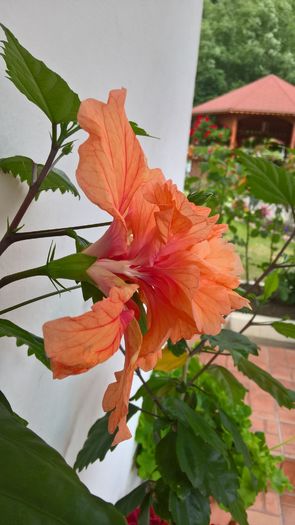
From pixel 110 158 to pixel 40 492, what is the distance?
182 millimetres

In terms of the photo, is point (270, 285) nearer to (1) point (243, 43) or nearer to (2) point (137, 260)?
(2) point (137, 260)

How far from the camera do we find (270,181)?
3.25 ft

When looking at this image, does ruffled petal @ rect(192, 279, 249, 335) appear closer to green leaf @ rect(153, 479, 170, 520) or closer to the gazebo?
green leaf @ rect(153, 479, 170, 520)

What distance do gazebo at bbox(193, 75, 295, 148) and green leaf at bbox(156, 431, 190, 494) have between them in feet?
30.3

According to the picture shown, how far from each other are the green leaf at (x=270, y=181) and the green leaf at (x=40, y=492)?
0.83 m

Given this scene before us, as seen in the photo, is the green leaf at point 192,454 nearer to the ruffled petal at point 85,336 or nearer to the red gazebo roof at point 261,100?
the ruffled petal at point 85,336

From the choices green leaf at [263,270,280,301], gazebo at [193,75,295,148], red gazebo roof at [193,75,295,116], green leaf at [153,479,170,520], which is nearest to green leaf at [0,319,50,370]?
green leaf at [153,479,170,520]

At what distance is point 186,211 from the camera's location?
306 millimetres

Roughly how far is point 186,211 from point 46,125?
14.2 inches

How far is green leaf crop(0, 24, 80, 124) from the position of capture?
0.36m

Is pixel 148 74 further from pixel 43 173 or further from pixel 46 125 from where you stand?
pixel 43 173

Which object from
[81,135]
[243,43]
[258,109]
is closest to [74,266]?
[81,135]

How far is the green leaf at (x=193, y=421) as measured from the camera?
2.76ft

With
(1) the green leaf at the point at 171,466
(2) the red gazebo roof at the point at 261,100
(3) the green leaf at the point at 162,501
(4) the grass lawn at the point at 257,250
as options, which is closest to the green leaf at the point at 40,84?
(1) the green leaf at the point at 171,466
